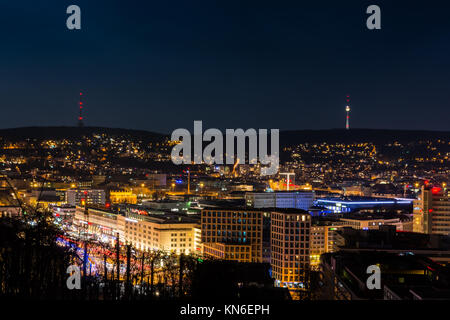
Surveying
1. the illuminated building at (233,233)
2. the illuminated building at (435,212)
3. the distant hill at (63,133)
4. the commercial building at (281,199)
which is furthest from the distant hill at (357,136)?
the illuminated building at (233,233)

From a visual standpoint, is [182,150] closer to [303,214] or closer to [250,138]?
[250,138]

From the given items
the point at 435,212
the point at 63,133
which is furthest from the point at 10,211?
the point at 63,133

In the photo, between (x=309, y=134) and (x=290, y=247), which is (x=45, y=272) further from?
(x=309, y=134)

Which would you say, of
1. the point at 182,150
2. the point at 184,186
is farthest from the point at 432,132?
the point at 184,186

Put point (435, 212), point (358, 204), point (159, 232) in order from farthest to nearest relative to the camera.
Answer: point (358, 204), point (435, 212), point (159, 232)

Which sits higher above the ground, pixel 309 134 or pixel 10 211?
pixel 309 134
